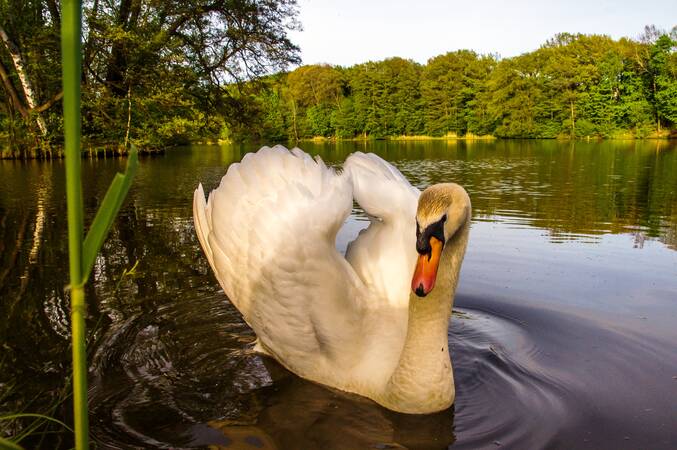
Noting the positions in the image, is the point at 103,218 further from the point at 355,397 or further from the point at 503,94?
the point at 503,94

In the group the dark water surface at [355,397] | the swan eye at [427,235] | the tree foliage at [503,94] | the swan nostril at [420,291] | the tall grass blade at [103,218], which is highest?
the tree foliage at [503,94]

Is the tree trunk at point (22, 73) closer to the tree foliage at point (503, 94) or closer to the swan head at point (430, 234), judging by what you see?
the swan head at point (430, 234)

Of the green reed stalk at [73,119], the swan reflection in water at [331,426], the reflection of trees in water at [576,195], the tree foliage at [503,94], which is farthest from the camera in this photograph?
the tree foliage at [503,94]

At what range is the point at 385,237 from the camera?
3.60m

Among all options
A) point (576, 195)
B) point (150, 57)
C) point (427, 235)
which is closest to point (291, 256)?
point (427, 235)

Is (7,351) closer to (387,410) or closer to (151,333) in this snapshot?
(151,333)

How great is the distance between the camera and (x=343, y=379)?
10.7ft

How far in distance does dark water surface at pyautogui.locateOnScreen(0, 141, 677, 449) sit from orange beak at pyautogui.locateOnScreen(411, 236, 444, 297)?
A: 3.09 ft

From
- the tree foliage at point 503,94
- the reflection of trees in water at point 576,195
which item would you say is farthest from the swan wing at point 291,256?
the tree foliage at point 503,94

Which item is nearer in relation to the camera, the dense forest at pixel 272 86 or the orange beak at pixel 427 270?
the orange beak at pixel 427 270

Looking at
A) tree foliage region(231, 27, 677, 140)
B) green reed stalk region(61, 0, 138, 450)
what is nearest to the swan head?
green reed stalk region(61, 0, 138, 450)

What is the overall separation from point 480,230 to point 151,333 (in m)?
5.52

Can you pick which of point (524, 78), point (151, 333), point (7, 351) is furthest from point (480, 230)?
point (524, 78)

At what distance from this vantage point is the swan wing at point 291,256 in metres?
3.03
